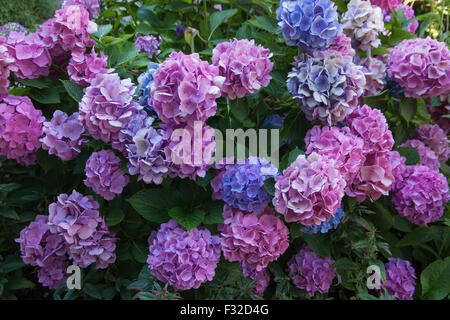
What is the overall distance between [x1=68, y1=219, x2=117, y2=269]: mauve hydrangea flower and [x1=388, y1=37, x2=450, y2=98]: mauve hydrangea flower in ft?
3.62

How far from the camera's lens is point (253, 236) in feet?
3.69

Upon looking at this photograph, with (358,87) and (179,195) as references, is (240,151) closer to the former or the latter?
(179,195)

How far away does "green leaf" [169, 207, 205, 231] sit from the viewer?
3.73 feet

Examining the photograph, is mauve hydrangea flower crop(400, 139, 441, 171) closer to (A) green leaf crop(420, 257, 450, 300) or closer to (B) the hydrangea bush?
(B) the hydrangea bush

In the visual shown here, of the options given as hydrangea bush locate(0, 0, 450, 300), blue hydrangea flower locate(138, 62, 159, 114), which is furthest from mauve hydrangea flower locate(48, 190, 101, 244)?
blue hydrangea flower locate(138, 62, 159, 114)

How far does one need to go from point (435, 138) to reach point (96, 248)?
4.47 feet

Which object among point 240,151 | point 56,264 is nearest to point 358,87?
point 240,151

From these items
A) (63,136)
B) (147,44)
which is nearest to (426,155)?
(147,44)

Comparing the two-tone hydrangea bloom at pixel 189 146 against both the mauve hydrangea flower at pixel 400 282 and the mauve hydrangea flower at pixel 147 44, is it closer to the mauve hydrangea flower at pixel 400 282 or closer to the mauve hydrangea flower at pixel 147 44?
the mauve hydrangea flower at pixel 147 44

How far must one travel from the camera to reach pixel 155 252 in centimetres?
116

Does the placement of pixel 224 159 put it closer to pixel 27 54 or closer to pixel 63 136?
pixel 63 136

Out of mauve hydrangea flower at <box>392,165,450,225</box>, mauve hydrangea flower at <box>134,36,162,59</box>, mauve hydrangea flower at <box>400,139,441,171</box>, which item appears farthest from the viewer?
mauve hydrangea flower at <box>134,36,162,59</box>

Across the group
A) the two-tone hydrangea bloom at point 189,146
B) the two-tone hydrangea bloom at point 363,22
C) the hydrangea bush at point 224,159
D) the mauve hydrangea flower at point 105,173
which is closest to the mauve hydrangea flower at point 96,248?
the hydrangea bush at point 224,159

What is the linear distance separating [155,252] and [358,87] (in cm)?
74
